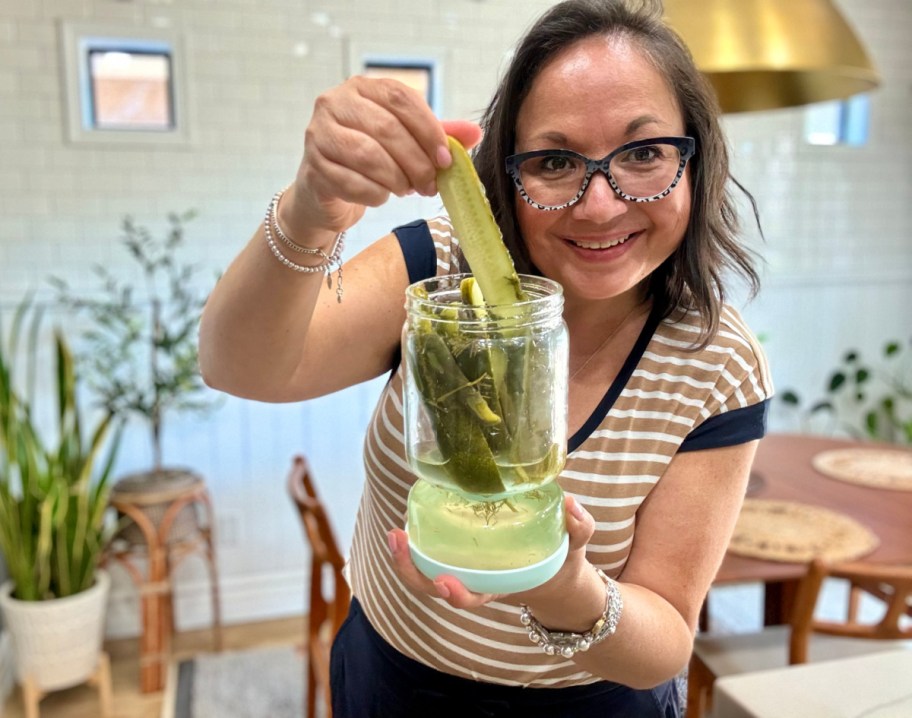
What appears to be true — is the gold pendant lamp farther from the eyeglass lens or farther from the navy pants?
the navy pants

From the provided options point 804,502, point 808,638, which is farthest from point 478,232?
point 804,502

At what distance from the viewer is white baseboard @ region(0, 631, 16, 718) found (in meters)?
2.65

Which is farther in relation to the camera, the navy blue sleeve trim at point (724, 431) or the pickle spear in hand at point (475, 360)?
the navy blue sleeve trim at point (724, 431)

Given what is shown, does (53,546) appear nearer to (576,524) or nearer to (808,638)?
(808,638)

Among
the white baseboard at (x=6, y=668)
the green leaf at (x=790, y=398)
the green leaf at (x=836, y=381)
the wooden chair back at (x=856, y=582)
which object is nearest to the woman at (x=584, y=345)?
the wooden chair back at (x=856, y=582)

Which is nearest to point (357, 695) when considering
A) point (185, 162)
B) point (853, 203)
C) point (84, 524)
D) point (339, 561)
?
point (339, 561)

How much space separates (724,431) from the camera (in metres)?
0.94

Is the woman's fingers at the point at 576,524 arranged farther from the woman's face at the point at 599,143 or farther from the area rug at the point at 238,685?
the area rug at the point at 238,685

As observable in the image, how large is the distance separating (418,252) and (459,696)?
59 centimetres

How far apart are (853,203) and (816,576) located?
2.91 meters

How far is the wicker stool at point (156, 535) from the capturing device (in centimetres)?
264

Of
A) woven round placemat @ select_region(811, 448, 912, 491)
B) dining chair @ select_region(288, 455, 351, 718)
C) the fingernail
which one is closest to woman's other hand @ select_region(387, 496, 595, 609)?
the fingernail

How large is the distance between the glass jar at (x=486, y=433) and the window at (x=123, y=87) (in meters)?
2.64

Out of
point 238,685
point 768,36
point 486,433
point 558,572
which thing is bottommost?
point 238,685
